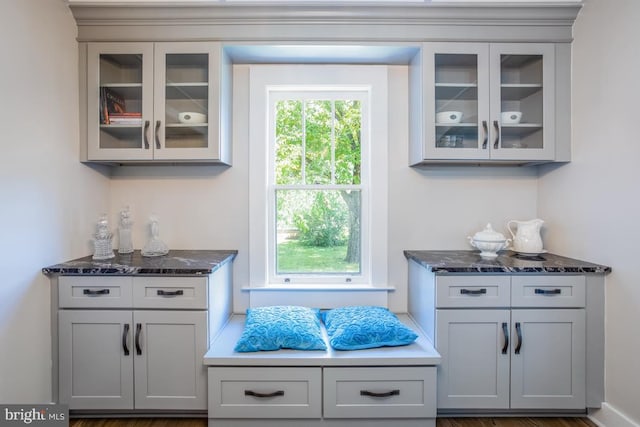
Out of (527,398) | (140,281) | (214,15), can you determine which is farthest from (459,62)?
(140,281)

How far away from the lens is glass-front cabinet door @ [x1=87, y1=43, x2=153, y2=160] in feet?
6.91

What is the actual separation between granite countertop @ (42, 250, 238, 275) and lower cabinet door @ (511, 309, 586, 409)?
6.06ft

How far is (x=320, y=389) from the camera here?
1741 millimetres

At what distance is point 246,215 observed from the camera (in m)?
2.43

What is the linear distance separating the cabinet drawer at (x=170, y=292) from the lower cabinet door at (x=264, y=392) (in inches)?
15.3

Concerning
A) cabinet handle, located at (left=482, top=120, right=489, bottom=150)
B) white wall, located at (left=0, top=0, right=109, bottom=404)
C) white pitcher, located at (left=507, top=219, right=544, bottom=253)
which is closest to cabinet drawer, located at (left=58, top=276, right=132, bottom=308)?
white wall, located at (left=0, top=0, right=109, bottom=404)

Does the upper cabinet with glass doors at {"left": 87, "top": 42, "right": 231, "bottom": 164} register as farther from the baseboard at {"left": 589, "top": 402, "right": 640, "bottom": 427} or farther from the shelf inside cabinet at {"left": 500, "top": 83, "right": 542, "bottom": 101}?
the baseboard at {"left": 589, "top": 402, "right": 640, "bottom": 427}

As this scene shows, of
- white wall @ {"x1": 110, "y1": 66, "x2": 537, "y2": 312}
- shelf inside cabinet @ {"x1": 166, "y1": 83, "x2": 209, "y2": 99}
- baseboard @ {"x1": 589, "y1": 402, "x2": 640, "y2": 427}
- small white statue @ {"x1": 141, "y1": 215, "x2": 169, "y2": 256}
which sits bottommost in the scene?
baseboard @ {"x1": 589, "y1": 402, "x2": 640, "y2": 427}

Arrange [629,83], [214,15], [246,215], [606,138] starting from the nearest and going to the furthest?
[629,83]
[606,138]
[214,15]
[246,215]

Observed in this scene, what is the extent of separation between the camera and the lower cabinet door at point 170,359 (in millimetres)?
1835

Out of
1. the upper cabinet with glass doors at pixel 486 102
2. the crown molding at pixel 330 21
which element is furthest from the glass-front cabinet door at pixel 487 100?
the crown molding at pixel 330 21

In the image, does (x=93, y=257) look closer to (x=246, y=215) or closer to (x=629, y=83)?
(x=246, y=215)

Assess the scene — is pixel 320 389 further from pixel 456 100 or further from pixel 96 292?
pixel 456 100

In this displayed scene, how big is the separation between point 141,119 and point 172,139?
0.76ft
